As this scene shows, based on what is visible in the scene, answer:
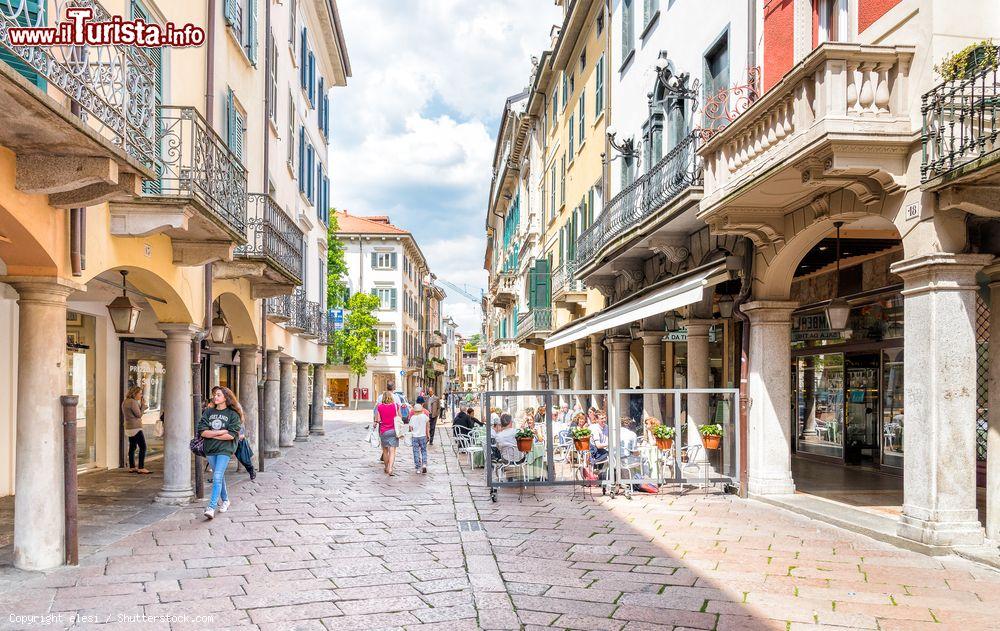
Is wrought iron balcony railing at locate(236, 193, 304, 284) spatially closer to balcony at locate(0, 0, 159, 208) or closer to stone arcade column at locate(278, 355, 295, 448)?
stone arcade column at locate(278, 355, 295, 448)

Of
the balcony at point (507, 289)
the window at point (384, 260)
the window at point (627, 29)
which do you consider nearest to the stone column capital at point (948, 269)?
the window at point (627, 29)

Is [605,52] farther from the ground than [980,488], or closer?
farther from the ground

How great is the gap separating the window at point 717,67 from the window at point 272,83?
347 inches

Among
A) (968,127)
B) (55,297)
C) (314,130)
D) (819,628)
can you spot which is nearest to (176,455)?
(55,297)

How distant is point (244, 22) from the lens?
15281 mm

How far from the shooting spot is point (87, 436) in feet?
51.0

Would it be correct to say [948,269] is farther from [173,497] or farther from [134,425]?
[134,425]

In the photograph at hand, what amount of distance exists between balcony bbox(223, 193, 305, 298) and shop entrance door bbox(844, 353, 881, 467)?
10.6m

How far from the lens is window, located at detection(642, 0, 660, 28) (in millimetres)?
15614

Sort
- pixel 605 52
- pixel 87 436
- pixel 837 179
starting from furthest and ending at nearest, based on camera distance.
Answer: pixel 605 52 < pixel 87 436 < pixel 837 179

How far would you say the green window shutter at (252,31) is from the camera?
51.6ft

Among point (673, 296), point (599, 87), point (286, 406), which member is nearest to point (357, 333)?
point (286, 406)

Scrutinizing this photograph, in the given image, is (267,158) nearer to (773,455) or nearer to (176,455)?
Result: (176,455)

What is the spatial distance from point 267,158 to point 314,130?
886cm
